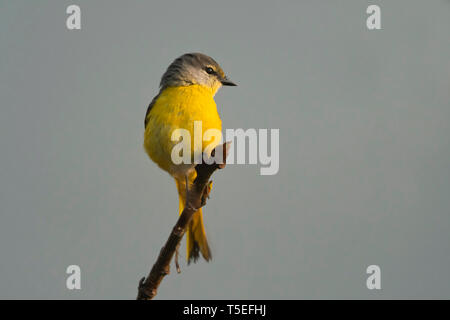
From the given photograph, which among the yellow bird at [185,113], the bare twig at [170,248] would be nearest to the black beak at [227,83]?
the yellow bird at [185,113]

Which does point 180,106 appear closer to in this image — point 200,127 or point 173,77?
point 200,127

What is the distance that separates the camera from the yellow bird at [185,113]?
321cm

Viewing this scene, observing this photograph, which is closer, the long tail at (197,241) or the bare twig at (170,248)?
the bare twig at (170,248)

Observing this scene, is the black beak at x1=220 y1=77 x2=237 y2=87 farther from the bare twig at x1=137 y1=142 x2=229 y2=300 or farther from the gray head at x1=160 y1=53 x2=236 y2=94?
the bare twig at x1=137 y1=142 x2=229 y2=300

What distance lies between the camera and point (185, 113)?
325cm

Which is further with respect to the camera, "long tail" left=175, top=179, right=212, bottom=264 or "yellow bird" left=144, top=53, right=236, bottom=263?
"long tail" left=175, top=179, right=212, bottom=264

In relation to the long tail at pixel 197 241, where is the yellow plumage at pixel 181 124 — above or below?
above

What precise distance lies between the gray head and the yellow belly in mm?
233

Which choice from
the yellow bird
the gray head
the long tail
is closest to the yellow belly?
the yellow bird

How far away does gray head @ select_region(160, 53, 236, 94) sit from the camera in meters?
3.77

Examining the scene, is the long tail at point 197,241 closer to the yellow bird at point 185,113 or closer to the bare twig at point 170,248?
the yellow bird at point 185,113

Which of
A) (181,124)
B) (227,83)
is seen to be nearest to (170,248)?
(181,124)
